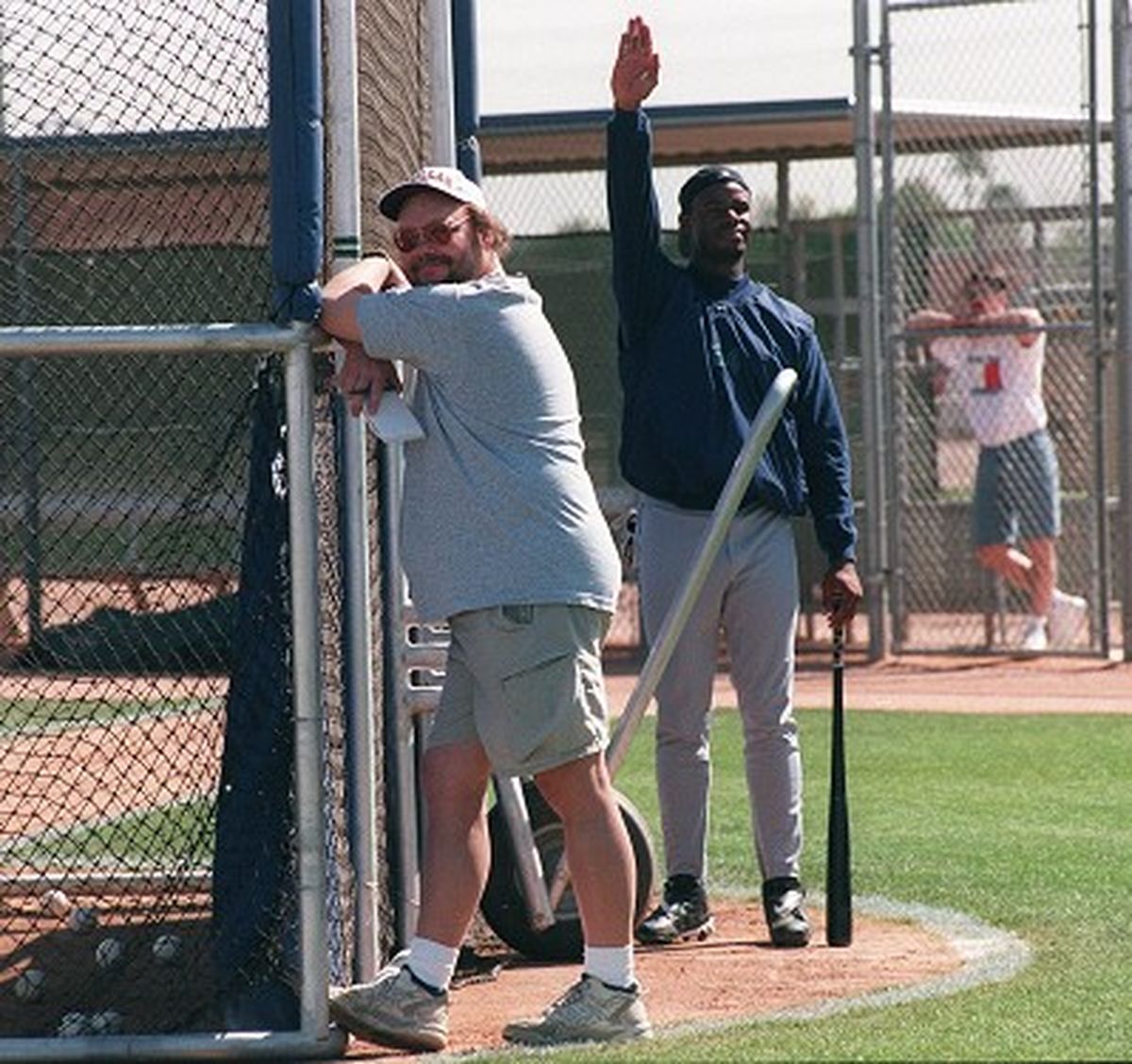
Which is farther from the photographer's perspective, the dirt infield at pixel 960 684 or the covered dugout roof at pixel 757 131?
the covered dugout roof at pixel 757 131

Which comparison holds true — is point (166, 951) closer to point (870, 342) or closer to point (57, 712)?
point (57, 712)

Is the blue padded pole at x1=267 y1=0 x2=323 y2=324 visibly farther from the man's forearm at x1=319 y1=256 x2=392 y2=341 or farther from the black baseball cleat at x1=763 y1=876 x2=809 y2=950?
the black baseball cleat at x1=763 y1=876 x2=809 y2=950

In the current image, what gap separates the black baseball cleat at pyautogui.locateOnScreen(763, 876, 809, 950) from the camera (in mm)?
8742

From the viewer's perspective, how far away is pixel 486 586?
7039mm

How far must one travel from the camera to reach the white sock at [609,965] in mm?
7191

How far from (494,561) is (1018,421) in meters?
12.5

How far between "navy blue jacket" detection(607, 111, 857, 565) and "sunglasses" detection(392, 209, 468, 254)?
1.45m

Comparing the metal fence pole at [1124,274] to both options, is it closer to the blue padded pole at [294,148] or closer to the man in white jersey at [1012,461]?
the man in white jersey at [1012,461]

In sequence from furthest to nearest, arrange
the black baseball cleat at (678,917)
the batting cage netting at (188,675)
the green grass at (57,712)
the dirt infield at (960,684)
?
1. the dirt infield at (960,684)
2. the green grass at (57,712)
3. the black baseball cleat at (678,917)
4. the batting cage netting at (188,675)

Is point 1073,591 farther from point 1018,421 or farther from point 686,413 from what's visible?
point 686,413

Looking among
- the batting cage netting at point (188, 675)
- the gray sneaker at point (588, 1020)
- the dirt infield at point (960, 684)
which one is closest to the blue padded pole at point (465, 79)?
the batting cage netting at point (188, 675)

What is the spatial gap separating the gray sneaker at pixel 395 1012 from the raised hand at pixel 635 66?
241 centimetres

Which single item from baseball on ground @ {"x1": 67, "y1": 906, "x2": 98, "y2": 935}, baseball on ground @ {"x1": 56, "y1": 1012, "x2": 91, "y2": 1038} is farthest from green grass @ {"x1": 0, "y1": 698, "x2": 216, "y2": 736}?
baseball on ground @ {"x1": 56, "y1": 1012, "x2": 91, "y2": 1038}

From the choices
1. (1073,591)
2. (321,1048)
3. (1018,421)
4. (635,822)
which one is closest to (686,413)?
(635,822)
